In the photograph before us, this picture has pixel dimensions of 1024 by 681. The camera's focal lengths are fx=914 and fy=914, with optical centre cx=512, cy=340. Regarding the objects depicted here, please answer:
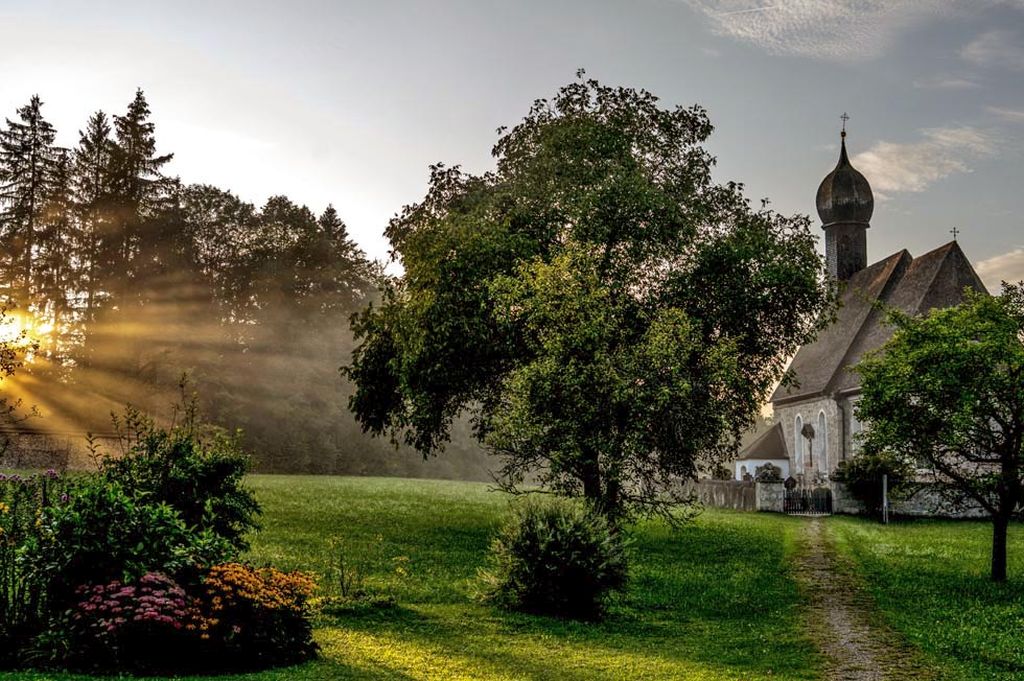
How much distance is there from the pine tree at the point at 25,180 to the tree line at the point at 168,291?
0.07 m

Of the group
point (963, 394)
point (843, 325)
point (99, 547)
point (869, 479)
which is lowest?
point (99, 547)

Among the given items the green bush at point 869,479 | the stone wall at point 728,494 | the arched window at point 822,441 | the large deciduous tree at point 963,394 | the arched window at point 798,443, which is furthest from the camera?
the arched window at point 798,443

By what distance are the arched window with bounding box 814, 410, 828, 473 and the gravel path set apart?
94.5ft

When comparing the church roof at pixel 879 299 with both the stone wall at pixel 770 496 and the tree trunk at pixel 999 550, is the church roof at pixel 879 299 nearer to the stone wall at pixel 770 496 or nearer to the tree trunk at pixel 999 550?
the stone wall at pixel 770 496

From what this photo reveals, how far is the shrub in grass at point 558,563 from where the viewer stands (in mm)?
15438

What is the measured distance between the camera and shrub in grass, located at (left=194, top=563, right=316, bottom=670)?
1064cm

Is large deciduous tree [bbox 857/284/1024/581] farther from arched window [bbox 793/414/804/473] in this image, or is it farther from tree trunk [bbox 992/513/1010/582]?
arched window [bbox 793/414/804/473]

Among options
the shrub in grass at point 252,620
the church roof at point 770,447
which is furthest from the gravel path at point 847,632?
the church roof at point 770,447

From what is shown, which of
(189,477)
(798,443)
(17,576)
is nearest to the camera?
(17,576)

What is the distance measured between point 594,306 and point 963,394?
795cm

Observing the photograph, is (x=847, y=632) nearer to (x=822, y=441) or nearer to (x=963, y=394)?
(x=963, y=394)

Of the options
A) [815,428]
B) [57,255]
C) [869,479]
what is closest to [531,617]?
[869,479]

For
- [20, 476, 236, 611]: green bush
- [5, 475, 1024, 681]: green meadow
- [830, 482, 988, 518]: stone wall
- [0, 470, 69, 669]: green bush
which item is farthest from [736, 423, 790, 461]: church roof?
[20, 476, 236, 611]: green bush

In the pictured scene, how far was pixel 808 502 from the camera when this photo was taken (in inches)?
1506
